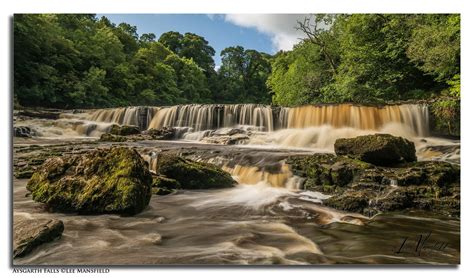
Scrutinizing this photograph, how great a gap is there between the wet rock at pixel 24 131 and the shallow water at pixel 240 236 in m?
1.07

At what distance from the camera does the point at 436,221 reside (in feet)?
10.9

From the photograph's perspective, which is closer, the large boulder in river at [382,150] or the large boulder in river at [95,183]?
the large boulder in river at [95,183]

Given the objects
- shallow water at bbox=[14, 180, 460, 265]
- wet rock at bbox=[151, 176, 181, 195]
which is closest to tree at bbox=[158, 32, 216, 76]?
wet rock at bbox=[151, 176, 181, 195]

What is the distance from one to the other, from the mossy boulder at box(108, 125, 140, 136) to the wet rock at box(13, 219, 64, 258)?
4424 millimetres

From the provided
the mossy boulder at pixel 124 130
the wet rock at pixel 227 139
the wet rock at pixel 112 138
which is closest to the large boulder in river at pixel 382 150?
the wet rock at pixel 227 139

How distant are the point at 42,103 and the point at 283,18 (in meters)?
4.57

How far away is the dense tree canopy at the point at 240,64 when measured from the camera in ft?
14.3

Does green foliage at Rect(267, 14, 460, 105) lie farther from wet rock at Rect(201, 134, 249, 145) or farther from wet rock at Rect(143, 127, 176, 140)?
wet rock at Rect(143, 127, 176, 140)

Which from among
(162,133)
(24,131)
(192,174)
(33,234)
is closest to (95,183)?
(33,234)

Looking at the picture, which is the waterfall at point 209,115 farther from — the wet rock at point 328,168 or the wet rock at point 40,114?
the wet rock at point 328,168

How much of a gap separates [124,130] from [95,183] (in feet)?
14.2

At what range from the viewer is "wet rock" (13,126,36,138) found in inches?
176
